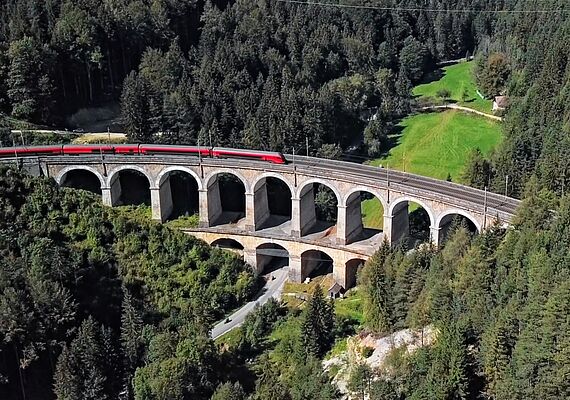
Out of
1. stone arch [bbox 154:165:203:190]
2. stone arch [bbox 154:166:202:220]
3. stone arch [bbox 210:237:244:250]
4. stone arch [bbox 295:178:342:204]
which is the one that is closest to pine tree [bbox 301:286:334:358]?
stone arch [bbox 295:178:342:204]

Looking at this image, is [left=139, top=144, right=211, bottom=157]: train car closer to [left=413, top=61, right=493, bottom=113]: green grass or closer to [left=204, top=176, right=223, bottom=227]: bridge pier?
[left=204, top=176, right=223, bottom=227]: bridge pier

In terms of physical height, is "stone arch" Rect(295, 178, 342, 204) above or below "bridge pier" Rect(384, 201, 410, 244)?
above

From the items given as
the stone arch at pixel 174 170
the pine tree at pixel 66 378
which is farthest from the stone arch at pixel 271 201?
the pine tree at pixel 66 378

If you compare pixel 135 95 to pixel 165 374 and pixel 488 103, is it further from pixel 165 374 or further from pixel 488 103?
pixel 488 103

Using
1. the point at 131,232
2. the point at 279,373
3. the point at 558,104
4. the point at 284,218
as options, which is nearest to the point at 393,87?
the point at 558,104

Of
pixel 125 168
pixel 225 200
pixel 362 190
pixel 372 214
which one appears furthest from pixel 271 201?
pixel 125 168

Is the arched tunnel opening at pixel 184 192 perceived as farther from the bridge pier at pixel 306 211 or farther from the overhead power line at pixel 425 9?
the overhead power line at pixel 425 9

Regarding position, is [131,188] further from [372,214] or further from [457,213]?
[457,213]
